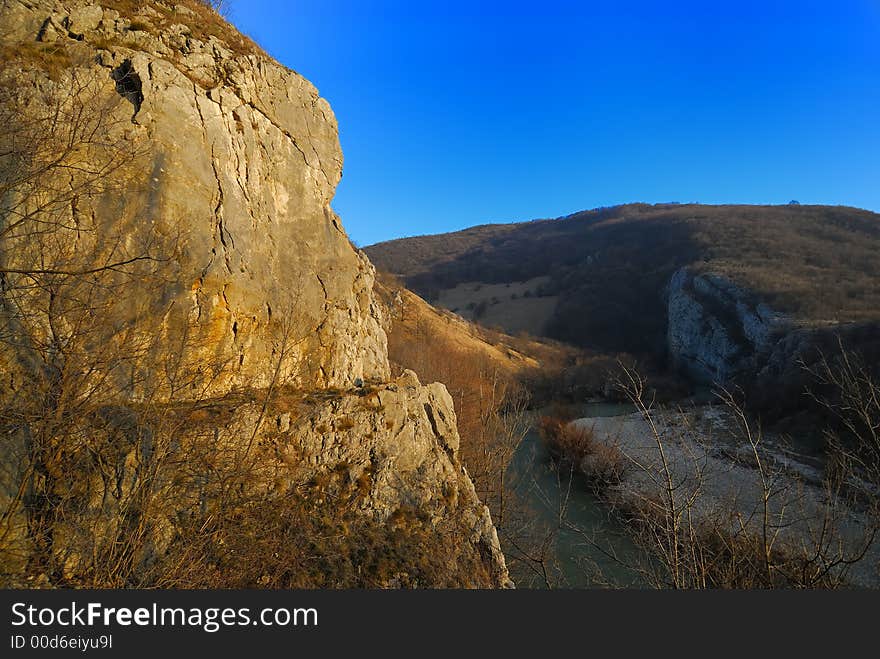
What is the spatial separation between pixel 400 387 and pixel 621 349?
4857 centimetres

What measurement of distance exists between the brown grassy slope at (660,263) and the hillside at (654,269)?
164mm

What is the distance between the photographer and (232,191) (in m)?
6.86

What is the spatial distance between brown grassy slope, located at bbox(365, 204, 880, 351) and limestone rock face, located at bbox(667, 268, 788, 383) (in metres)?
1.59

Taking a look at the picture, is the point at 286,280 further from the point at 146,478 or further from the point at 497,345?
the point at 497,345

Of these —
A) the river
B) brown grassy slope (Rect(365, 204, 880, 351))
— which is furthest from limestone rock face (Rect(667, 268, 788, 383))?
the river

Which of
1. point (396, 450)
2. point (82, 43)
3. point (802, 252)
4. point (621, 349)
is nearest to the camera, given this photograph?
point (82, 43)

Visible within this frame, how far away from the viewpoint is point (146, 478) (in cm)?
427

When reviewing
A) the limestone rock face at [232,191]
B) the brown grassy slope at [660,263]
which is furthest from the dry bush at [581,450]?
the brown grassy slope at [660,263]

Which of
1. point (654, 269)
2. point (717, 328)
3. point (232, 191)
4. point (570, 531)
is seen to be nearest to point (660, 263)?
point (654, 269)

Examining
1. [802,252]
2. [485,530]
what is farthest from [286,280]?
[802,252]

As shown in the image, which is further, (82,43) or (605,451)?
(605,451)

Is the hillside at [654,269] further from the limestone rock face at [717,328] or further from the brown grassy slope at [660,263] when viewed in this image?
the limestone rock face at [717,328]

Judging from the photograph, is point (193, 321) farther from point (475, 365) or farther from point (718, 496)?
point (475, 365)

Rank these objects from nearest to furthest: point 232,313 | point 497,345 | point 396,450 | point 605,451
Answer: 1. point 232,313
2. point 396,450
3. point 605,451
4. point 497,345
